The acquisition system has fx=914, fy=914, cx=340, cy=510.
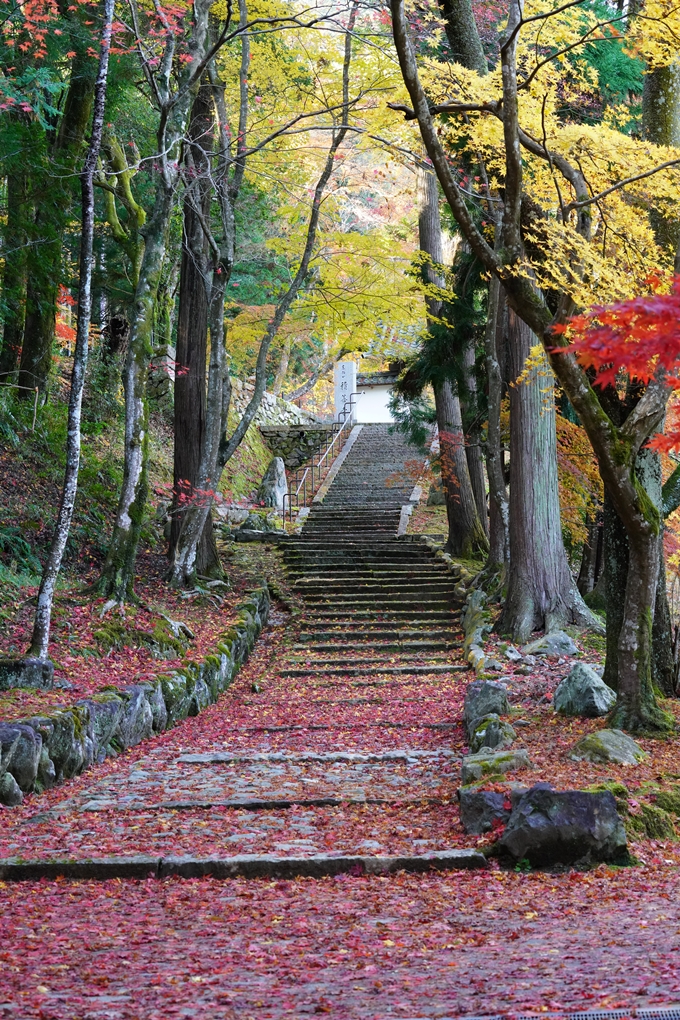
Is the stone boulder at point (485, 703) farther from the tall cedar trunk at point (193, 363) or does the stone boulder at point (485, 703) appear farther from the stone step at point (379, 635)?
the tall cedar trunk at point (193, 363)

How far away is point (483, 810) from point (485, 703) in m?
2.65

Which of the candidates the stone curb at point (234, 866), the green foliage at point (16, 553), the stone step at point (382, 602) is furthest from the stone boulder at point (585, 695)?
the stone step at point (382, 602)

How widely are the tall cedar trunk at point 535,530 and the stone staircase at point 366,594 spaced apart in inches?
49.6

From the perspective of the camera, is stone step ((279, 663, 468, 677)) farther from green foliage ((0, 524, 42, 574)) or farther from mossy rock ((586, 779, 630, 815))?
mossy rock ((586, 779, 630, 815))

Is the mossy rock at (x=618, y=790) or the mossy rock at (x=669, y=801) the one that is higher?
the mossy rock at (x=618, y=790)

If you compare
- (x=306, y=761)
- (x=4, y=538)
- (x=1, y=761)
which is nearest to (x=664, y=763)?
(x=306, y=761)

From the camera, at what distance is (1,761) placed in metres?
5.72

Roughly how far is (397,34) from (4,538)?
6.53m

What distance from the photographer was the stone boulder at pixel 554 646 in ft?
32.4

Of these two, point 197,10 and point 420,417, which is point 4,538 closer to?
point 197,10

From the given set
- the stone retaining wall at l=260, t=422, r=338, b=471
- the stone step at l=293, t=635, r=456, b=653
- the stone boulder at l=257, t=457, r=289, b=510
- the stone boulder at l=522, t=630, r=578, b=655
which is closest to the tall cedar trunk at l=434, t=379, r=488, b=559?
the stone step at l=293, t=635, r=456, b=653

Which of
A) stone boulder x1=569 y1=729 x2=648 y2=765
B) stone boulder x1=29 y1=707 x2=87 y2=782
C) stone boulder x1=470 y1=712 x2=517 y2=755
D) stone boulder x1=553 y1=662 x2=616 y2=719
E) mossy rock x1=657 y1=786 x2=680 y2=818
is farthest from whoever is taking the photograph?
stone boulder x1=553 y1=662 x2=616 y2=719

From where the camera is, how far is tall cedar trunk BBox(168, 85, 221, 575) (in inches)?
521

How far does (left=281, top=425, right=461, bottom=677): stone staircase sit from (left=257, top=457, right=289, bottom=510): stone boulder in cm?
115
